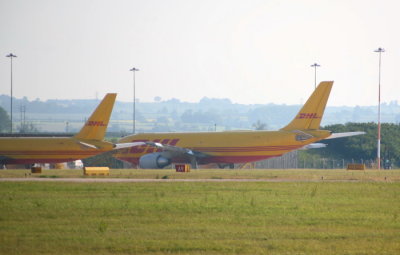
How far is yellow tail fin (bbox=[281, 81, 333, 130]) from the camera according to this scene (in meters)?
79.6

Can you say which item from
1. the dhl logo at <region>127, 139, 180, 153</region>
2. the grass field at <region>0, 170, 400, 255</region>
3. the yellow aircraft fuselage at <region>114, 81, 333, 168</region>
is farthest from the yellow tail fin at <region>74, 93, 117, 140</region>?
the grass field at <region>0, 170, 400, 255</region>

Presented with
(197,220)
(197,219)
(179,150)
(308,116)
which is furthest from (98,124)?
(197,220)

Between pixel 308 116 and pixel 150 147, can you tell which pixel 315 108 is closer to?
pixel 308 116

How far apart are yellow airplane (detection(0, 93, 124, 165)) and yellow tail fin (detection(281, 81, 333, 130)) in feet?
56.7

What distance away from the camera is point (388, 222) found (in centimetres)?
3141

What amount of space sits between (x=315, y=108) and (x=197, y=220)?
49.9m

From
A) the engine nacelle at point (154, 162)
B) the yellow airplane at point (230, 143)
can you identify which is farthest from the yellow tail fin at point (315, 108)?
the engine nacelle at point (154, 162)

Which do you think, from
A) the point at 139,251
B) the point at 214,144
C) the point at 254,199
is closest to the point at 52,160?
the point at 214,144

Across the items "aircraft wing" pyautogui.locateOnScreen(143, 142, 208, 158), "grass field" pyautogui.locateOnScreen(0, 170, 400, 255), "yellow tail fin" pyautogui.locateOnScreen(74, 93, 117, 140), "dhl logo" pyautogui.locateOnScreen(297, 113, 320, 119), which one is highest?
"dhl logo" pyautogui.locateOnScreen(297, 113, 320, 119)

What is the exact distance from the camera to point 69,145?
73.9 m

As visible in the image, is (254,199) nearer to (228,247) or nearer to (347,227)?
(347,227)

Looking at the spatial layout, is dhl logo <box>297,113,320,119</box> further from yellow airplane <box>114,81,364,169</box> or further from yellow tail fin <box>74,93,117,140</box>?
yellow tail fin <box>74,93,117,140</box>

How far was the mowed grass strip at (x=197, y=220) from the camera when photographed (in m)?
→ 25.6

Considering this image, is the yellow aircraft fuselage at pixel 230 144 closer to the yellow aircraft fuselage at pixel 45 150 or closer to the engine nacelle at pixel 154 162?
the engine nacelle at pixel 154 162
